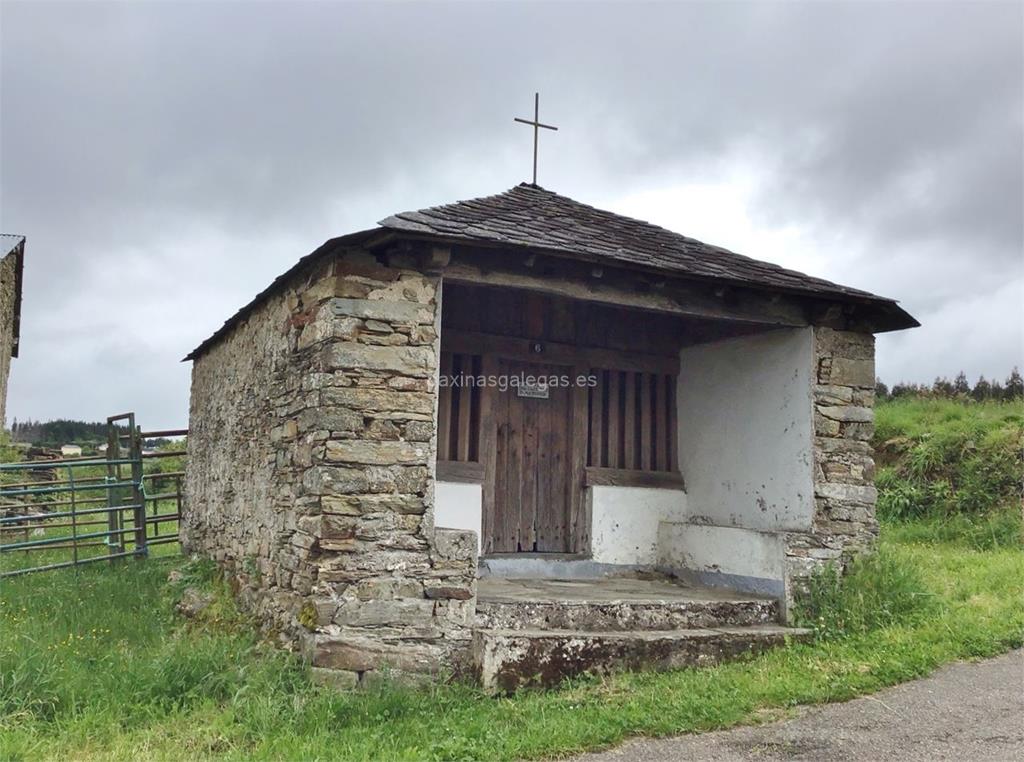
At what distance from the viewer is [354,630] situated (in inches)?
222

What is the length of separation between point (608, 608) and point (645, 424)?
2714mm

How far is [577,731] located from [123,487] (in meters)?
8.89

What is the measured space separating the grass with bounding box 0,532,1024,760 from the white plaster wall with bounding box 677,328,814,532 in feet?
3.43

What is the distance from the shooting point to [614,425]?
339 inches

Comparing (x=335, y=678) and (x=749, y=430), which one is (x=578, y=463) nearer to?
(x=749, y=430)

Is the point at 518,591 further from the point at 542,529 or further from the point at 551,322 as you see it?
the point at 551,322

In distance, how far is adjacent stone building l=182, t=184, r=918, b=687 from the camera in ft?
19.1

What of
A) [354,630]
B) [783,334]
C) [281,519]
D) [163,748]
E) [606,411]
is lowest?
[163,748]

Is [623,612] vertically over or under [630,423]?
under

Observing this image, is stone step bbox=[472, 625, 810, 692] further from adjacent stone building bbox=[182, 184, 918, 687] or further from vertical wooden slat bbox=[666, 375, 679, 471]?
vertical wooden slat bbox=[666, 375, 679, 471]

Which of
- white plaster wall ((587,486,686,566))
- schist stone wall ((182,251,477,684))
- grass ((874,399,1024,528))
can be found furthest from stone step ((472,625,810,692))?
grass ((874,399,1024,528))

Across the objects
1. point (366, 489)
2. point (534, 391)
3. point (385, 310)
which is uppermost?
point (385, 310)

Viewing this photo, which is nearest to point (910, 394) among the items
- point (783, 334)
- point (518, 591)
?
point (783, 334)

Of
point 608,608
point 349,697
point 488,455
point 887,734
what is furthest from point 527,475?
point 887,734
